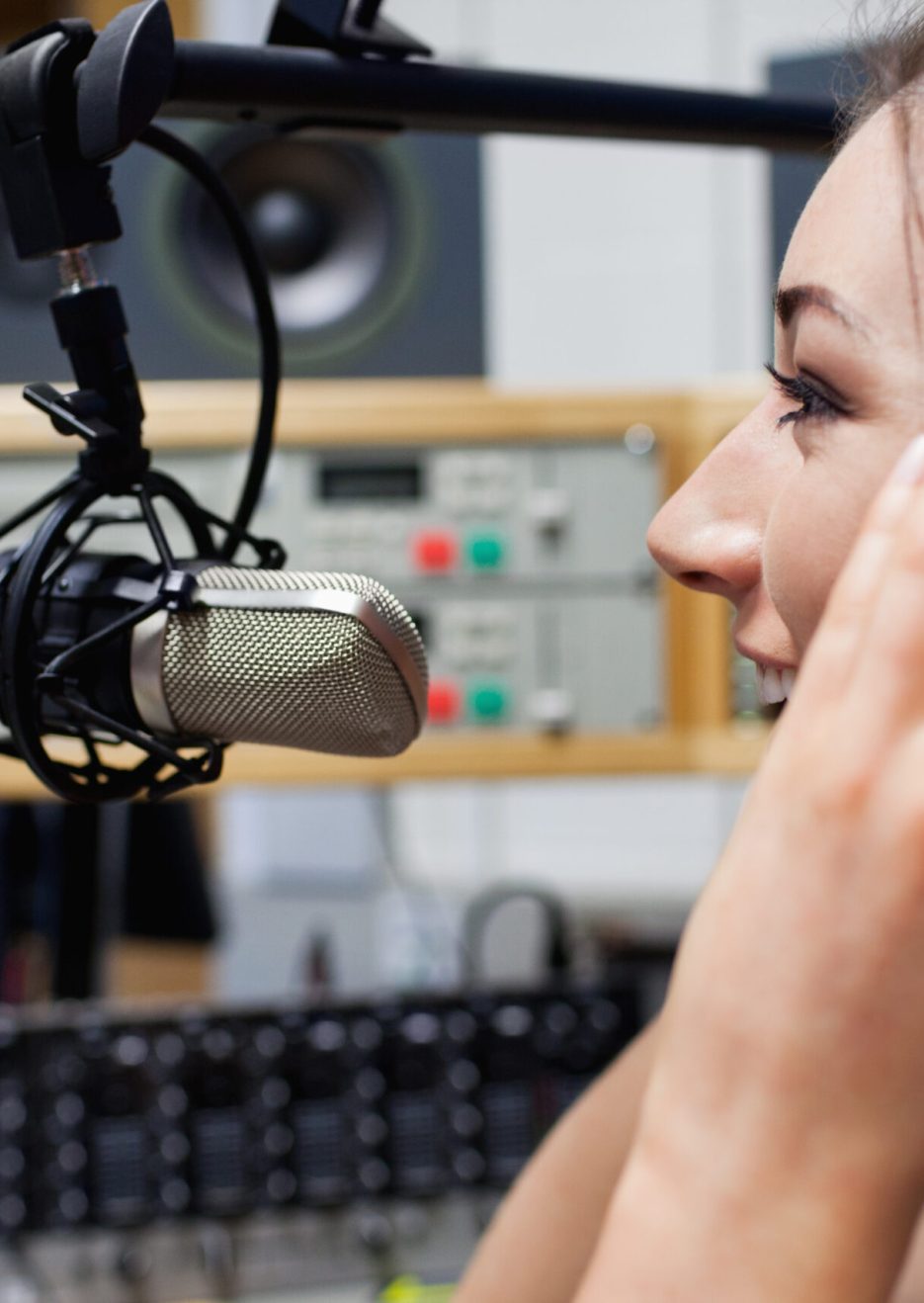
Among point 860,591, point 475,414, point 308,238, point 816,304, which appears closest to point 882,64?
point 816,304

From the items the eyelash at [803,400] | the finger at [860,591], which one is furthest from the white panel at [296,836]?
the finger at [860,591]

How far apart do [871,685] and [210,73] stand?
1.06 feet

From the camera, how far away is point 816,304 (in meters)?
0.37

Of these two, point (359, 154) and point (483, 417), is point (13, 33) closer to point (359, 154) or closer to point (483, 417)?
point (359, 154)

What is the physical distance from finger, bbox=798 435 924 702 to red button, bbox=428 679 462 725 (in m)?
0.87

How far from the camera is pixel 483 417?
46.5 inches

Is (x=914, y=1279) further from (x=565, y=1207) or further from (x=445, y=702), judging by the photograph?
(x=445, y=702)

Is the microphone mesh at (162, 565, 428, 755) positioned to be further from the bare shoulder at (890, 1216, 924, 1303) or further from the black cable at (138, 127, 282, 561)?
the bare shoulder at (890, 1216, 924, 1303)

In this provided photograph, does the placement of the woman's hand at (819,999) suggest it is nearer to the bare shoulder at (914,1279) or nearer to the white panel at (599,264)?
the bare shoulder at (914,1279)

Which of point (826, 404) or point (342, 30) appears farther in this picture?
point (342, 30)

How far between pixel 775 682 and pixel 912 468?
147mm

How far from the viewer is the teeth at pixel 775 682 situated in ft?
1.41

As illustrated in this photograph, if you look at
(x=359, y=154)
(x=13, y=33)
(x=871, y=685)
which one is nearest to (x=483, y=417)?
(x=359, y=154)

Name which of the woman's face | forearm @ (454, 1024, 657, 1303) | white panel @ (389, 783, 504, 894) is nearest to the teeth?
the woman's face
